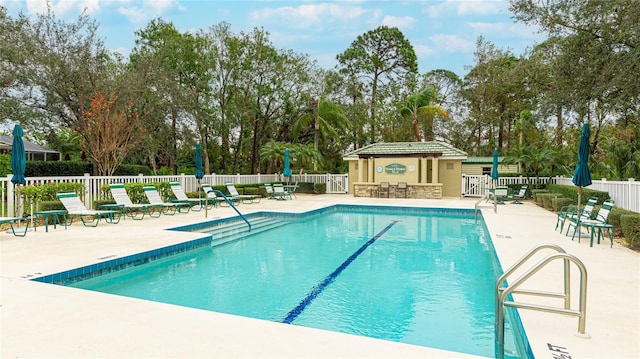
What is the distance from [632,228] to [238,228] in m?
8.97

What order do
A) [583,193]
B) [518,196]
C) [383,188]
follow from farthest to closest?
1. [383,188]
2. [518,196]
3. [583,193]

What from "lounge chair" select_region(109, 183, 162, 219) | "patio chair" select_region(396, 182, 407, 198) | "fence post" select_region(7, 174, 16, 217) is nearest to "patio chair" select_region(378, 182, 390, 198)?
"patio chair" select_region(396, 182, 407, 198)

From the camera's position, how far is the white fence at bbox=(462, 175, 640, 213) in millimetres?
9922

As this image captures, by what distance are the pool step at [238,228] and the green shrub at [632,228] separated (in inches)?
325

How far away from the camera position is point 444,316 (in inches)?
185

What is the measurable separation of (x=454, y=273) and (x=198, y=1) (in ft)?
51.4

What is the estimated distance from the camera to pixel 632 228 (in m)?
7.30

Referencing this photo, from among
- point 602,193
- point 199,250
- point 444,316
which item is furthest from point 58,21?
point 602,193

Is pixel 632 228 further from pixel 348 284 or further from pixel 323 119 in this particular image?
pixel 323 119

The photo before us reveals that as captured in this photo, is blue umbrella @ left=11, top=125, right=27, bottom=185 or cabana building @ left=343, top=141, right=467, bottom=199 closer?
blue umbrella @ left=11, top=125, right=27, bottom=185

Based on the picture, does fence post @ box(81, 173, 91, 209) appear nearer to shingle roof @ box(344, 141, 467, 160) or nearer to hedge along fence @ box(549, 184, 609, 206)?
shingle roof @ box(344, 141, 467, 160)

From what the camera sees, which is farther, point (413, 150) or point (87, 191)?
point (413, 150)

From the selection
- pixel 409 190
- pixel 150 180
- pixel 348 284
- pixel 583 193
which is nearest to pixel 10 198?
pixel 150 180

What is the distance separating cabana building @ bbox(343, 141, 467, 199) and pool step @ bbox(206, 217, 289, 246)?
976 centimetres
